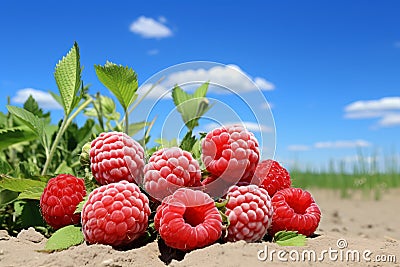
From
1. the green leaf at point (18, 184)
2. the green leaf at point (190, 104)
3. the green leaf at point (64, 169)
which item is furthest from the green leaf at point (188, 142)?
the green leaf at point (64, 169)

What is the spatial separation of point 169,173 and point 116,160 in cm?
15

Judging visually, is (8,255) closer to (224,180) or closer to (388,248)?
(224,180)

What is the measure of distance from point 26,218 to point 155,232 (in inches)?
21.0

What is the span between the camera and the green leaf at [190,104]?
56.8 inches

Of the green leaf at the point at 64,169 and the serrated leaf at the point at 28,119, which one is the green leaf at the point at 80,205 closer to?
the serrated leaf at the point at 28,119

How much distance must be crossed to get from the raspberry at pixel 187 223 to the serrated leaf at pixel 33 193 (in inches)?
17.7

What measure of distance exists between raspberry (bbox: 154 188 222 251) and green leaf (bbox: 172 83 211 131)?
0.35 metres

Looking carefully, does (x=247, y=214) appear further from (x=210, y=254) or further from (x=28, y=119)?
(x=28, y=119)

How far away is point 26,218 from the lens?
5.08 feet

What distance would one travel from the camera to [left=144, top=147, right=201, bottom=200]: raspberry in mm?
1158

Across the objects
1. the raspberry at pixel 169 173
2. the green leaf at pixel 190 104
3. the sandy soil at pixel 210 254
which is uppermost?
the green leaf at pixel 190 104

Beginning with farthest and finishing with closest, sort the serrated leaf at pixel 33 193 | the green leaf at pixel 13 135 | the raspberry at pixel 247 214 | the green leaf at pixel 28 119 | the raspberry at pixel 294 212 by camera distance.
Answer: the green leaf at pixel 13 135
the green leaf at pixel 28 119
the serrated leaf at pixel 33 193
the raspberry at pixel 294 212
the raspberry at pixel 247 214

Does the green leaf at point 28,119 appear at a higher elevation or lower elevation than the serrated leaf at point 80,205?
higher

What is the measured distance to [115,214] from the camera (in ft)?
3.72
